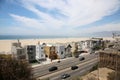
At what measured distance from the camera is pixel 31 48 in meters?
31.3

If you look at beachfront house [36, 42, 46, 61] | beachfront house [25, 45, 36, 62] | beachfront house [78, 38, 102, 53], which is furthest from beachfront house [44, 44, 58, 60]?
beachfront house [78, 38, 102, 53]

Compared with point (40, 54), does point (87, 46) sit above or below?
above

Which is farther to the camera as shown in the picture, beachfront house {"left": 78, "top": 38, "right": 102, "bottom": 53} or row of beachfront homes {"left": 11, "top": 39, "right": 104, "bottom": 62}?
beachfront house {"left": 78, "top": 38, "right": 102, "bottom": 53}

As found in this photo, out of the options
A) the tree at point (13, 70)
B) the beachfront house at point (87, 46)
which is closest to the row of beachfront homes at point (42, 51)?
the beachfront house at point (87, 46)

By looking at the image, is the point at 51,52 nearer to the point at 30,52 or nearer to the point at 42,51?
the point at 42,51

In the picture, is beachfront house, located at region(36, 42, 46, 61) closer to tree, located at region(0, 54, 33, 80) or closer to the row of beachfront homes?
the row of beachfront homes

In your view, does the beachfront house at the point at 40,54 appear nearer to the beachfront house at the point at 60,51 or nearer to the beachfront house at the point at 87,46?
the beachfront house at the point at 60,51

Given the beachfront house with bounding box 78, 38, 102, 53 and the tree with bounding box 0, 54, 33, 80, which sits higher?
the tree with bounding box 0, 54, 33, 80

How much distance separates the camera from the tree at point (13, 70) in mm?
10089

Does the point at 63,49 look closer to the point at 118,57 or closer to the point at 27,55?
the point at 27,55

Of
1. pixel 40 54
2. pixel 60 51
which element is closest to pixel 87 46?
pixel 60 51

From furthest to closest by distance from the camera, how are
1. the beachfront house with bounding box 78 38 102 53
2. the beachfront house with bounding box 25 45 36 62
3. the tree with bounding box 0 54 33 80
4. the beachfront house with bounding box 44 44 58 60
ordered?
the beachfront house with bounding box 78 38 102 53 → the beachfront house with bounding box 44 44 58 60 → the beachfront house with bounding box 25 45 36 62 → the tree with bounding box 0 54 33 80

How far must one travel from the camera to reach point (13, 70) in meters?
10.5

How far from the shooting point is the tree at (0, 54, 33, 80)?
10.1 metres
